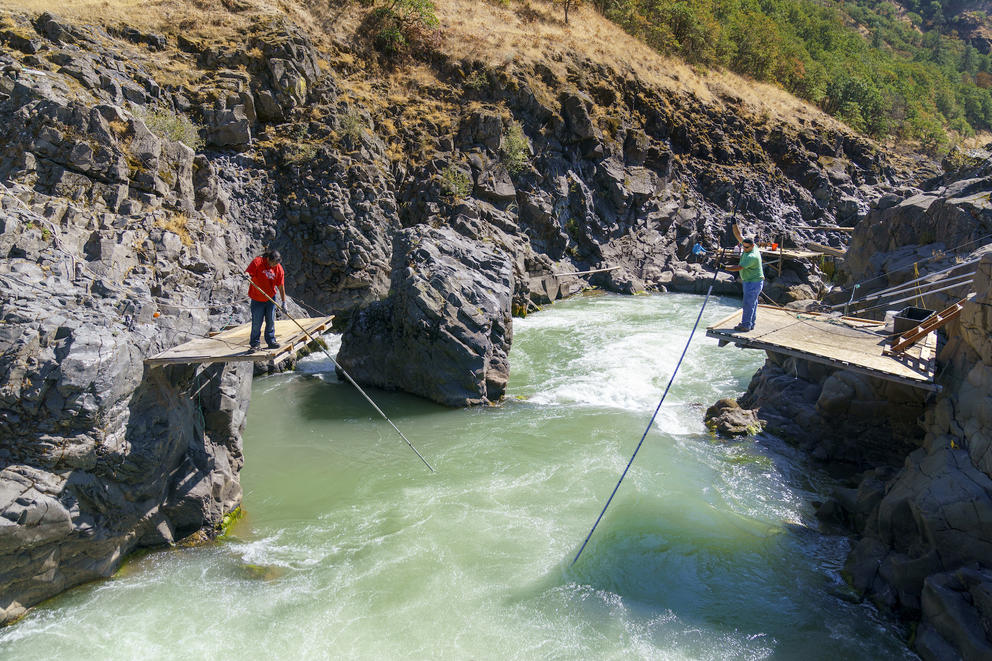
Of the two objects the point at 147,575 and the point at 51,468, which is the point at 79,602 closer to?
the point at 147,575

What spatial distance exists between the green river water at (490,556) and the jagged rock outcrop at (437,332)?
77cm

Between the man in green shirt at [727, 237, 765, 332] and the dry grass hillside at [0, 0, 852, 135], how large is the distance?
21.6 m

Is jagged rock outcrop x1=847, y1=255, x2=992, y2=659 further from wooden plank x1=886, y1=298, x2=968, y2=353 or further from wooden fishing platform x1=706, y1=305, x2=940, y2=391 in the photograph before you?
wooden fishing platform x1=706, y1=305, x2=940, y2=391

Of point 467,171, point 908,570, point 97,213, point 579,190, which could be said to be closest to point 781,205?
point 579,190

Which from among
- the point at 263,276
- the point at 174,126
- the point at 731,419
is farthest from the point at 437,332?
the point at 174,126

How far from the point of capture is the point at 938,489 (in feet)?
25.3

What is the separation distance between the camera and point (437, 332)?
570 inches

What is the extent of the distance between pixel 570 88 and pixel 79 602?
31473 millimetres

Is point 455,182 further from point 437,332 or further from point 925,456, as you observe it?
point 925,456

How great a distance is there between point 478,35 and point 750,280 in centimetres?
2845

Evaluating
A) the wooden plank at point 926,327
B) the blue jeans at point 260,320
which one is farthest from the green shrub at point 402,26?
the wooden plank at point 926,327

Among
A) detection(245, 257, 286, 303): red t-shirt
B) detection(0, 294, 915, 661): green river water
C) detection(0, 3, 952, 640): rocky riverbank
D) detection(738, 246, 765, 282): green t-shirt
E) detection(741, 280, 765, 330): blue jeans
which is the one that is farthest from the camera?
detection(741, 280, 765, 330): blue jeans

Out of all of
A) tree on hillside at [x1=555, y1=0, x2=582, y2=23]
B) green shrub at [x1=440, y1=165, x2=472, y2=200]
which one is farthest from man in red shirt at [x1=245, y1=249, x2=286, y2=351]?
tree on hillside at [x1=555, y1=0, x2=582, y2=23]

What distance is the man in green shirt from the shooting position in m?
10.1
